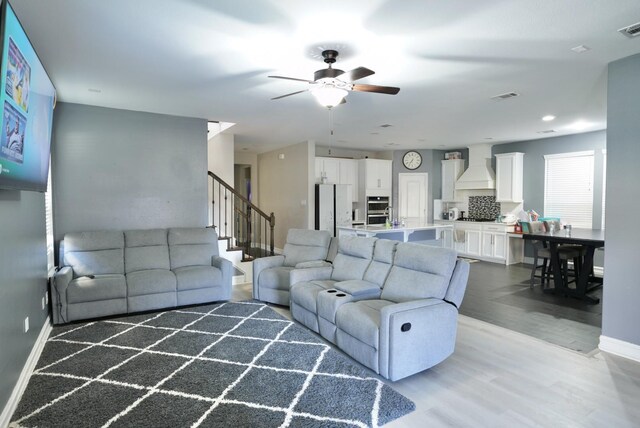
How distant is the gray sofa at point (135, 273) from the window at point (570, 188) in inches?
266

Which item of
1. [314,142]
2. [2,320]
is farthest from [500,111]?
[2,320]

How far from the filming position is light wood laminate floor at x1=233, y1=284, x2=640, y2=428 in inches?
89.0

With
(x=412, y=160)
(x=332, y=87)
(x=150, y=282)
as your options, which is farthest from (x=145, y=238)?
(x=412, y=160)

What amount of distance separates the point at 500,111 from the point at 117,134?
548 cm

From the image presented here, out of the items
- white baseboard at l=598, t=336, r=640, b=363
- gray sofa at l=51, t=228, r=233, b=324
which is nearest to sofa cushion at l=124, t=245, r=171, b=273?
gray sofa at l=51, t=228, r=233, b=324

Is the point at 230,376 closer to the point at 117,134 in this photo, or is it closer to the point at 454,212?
the point at 117,134

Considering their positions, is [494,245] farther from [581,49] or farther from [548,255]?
[581,49]

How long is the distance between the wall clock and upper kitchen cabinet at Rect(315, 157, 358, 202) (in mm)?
1381

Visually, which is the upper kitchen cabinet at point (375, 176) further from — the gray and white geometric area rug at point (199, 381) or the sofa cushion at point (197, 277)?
the gray and white geometric area rug at point (199, 381)

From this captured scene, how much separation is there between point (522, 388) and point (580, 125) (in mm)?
5383

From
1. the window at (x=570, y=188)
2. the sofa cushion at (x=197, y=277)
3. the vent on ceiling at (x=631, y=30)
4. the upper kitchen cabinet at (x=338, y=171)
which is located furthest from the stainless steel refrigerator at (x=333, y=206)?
the vent on ceiling at (x=631, y=30)

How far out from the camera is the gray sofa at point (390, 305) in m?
2.67

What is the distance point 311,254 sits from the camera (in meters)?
4.88

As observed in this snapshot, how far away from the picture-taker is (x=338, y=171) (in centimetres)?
871
